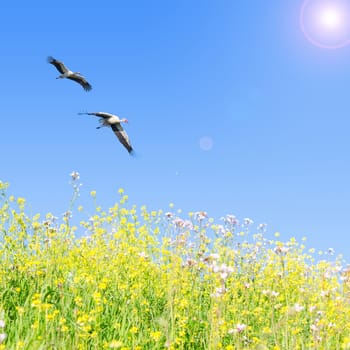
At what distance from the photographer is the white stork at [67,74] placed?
1202 centimetres

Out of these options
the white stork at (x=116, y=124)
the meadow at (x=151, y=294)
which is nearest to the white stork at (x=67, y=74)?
the white stork at (x=116, y=124)

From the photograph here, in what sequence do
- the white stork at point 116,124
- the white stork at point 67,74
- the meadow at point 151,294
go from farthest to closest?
the white stork at point 67,74 < the white stork at point 116,124 < the meadow at point 151,294

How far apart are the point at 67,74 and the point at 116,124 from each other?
1977mm

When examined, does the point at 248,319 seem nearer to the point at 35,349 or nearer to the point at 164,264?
the point at 164,264

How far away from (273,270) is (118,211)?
2.32 metres

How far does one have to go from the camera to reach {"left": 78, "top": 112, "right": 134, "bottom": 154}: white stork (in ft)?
35.5

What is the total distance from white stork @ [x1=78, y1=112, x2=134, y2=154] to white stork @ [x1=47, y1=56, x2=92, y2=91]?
65.7 inches

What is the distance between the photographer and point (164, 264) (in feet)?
21.7

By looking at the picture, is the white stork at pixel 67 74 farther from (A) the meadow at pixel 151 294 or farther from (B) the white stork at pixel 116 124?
(A) the meadow at pixel 151 294

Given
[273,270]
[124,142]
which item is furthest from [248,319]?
[124,142]

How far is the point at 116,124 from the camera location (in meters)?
11.2

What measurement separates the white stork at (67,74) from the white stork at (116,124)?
5.47 ft

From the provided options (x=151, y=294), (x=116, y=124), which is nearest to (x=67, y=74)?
(x=116, y=124)

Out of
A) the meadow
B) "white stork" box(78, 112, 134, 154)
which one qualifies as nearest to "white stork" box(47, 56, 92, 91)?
"white stork" box(78, 112, 134, 154)
